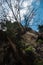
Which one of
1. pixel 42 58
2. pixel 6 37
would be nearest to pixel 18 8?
pixel 42 58

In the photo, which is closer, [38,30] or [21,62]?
[21,62]

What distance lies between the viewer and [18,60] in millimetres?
14766

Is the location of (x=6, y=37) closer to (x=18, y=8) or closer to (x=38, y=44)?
(x=38, y=44)

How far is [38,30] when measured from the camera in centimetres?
3384

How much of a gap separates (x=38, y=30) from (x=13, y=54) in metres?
19.3

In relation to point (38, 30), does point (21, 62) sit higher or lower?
higher

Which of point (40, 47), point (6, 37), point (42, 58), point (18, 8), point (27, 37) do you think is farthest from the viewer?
point (18, 8)

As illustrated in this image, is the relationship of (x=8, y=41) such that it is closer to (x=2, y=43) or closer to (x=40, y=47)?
(x=2, y=43)

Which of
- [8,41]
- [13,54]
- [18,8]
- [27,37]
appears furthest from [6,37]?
[18,8]

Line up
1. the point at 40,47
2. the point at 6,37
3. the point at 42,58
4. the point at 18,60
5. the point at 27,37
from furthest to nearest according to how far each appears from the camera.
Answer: the point at 27,37
the point at 40,47
the point at 42,58
the point at 6,37
the point at 18,60

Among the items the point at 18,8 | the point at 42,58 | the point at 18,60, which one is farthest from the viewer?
the point at 18,8

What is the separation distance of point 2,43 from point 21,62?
6.09 ft

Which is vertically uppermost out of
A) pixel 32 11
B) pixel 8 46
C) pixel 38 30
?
pixel 8 46

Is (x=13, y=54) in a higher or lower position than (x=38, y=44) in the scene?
higher
